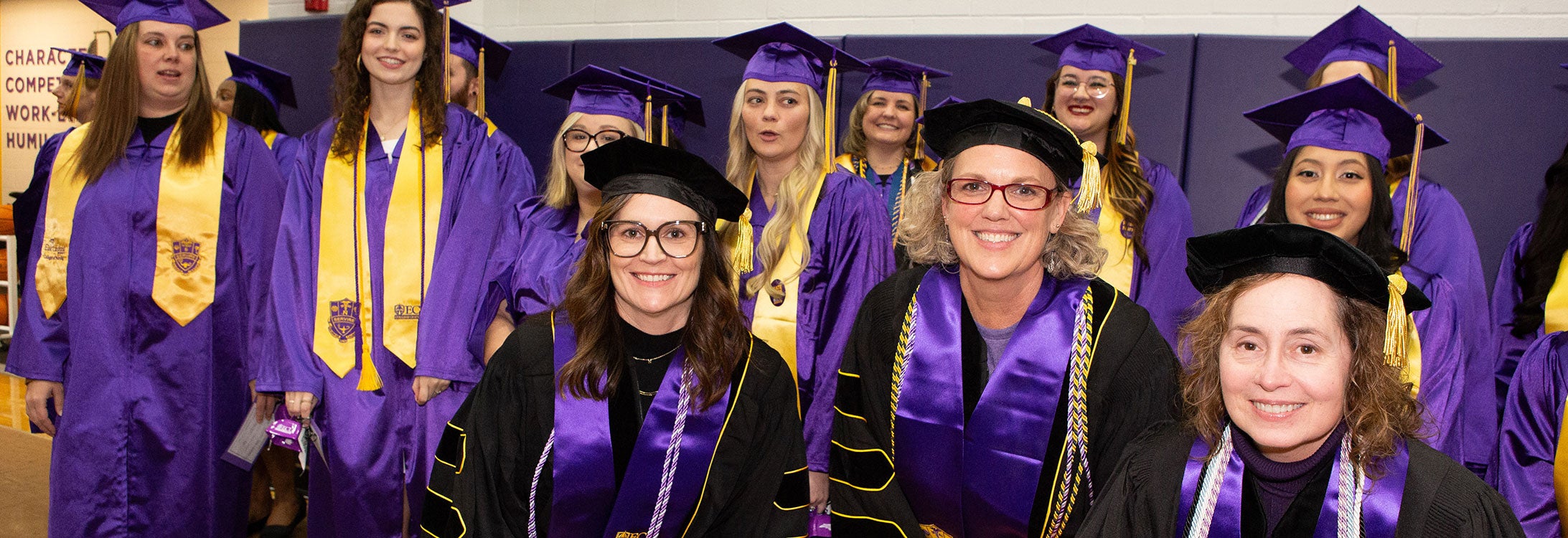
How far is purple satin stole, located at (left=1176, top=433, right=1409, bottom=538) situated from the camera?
1.55 m

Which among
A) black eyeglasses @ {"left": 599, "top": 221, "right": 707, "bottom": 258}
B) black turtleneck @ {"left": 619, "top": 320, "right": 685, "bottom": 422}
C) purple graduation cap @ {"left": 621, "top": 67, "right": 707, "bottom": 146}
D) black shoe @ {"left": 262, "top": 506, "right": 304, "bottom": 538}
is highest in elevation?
purple graduation cap @ {"left": 621, "top": 67, "right": 707, "bottom": 146}

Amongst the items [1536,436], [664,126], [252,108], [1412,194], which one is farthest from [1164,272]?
[252,108]

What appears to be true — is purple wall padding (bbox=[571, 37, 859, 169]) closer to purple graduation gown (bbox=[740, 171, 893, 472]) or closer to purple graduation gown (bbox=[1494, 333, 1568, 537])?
purple graduation gown (bbox=[740, 171, 893, 472])

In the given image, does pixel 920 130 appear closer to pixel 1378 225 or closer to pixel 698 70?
pixel 698 70

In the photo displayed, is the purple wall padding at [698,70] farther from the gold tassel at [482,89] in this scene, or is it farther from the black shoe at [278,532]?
the black shoe at [278,532]

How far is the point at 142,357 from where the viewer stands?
119 inches

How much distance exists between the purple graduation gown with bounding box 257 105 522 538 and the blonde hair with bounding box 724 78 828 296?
73cm

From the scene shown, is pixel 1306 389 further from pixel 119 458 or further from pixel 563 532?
pixel 119 458

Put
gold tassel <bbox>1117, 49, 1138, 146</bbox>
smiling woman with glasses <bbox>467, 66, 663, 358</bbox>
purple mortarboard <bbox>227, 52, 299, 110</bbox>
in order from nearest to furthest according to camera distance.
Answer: smiling woman with glasses <bbox>467, 66, 663, 358</bbox> → gold tassel <bbox>1117, 49, 1138, 146</bbox> → purple mortarboard <bbox>227, 52, 299, 110</bbox>

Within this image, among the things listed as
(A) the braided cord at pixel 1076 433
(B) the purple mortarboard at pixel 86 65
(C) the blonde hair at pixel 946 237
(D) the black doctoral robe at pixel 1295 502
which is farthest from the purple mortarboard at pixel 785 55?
(B) the purple mortarboard at pixel 86 65

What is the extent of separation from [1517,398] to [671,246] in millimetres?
2148

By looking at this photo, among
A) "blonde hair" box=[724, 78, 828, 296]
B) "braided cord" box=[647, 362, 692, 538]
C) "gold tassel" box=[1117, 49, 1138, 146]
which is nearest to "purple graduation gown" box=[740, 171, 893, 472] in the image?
"blonde hair" box=[724, 78, 828, 296]

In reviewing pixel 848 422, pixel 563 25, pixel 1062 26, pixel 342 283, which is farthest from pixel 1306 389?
pixel 563 25

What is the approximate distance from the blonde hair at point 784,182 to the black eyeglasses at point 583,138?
0.34m
